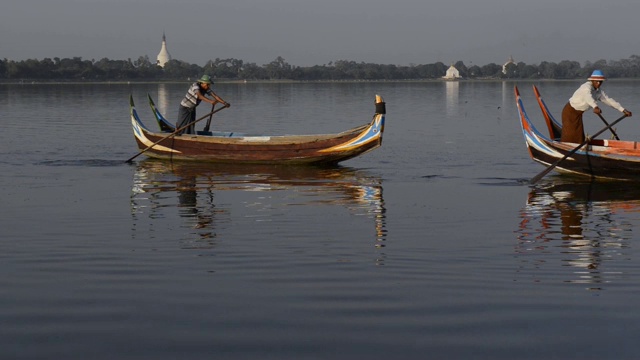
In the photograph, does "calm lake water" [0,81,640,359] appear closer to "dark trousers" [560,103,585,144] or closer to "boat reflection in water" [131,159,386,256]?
"boat reflection in water" [131,159,386,256]

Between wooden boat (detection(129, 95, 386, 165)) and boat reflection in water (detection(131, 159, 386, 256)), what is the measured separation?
19cm

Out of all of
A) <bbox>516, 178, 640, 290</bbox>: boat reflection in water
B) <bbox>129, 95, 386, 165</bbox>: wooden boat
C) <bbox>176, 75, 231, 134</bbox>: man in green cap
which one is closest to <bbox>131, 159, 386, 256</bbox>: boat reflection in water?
<bbox>129, 95, 386, 165</bbox>: wooden boat

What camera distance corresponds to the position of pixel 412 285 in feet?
26.9

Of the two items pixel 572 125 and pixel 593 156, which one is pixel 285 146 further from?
pixel 593 156

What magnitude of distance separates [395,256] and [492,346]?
3353 mm

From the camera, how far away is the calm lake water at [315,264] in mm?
6602

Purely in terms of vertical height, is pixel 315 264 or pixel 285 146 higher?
pixel 285 146

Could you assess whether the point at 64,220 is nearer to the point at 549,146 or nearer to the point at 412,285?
the point at 412,285

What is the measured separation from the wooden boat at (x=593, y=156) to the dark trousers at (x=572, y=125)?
0.16 meters

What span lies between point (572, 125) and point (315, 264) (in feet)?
28.5

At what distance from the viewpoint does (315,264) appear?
9180 millimetres

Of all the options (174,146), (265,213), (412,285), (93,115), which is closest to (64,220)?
(265,213)

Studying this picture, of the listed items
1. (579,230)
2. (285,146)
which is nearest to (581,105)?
(579,230)

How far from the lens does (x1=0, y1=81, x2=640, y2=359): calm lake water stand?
6.60 m
